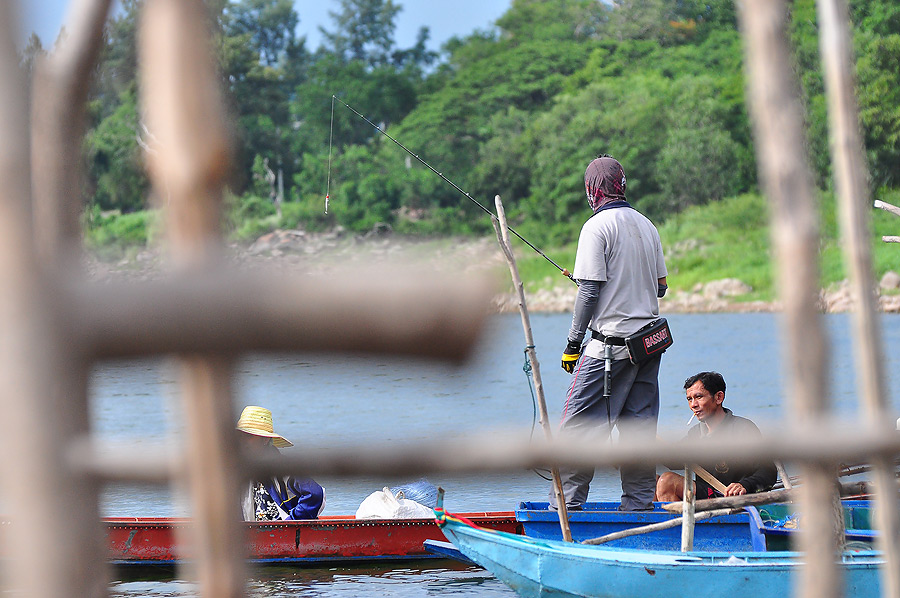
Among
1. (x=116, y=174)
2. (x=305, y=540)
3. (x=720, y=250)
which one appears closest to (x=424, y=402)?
(x=305, y=540)

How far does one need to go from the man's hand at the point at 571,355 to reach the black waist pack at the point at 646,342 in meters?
0.24

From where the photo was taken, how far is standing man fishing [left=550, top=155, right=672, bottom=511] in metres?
5.51

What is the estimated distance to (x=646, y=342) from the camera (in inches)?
217

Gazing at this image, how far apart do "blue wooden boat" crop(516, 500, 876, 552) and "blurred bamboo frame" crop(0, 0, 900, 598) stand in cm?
357

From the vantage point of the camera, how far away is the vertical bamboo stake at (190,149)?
64.9 inches

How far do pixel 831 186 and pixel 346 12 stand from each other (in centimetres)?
3038

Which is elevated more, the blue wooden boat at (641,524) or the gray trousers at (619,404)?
the gray trousers at (619,404)

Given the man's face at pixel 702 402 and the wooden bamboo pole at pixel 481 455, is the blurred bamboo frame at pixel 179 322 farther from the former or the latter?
the man's face at pixel 702 402

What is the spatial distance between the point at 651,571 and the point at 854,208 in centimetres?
262

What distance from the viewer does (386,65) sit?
53.2 m

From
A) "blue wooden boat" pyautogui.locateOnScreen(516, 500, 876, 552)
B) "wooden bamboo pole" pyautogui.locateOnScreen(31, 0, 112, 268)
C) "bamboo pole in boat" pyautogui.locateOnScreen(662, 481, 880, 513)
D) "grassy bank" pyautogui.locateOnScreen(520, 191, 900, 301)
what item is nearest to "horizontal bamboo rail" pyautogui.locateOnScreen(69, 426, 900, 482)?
"wooden bamboo pole" pyautogui.locateOnScreen(31, 0, 112, 268)

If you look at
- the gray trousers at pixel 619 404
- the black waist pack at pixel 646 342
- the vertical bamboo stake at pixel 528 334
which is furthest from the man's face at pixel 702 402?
the vertical bamboo stake at pixel 528 334

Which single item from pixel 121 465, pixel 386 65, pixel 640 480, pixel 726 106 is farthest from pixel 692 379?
pixel 386 65

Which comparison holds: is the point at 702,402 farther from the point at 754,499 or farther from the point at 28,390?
the point at 28,390
